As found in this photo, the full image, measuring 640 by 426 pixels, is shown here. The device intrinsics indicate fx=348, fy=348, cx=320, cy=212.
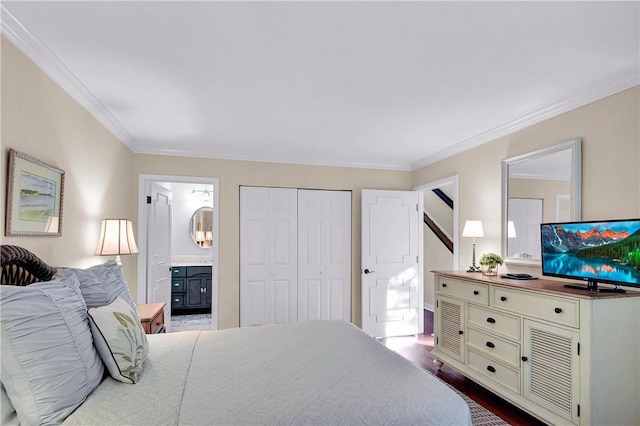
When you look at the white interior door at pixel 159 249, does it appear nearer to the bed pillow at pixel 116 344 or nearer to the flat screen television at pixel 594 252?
the bed pillow at pixel 116 344

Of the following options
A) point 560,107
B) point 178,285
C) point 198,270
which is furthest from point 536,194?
point 178,285

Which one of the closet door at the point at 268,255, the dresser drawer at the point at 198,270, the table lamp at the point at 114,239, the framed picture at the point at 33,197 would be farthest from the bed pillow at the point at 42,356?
the dresser drawer at the point at 198,270

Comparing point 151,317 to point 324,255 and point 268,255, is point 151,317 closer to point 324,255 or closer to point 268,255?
point 268,255

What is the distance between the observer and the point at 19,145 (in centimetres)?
187

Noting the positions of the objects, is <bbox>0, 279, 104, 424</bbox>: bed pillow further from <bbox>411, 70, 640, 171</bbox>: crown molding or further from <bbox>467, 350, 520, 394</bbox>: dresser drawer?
<bbox>411, 70, 640, 171</bbox>: crown molding

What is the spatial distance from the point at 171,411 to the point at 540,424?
8.64 ft

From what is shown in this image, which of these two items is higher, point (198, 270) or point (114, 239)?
point (114, 239)

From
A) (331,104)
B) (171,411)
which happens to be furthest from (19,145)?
(331,104)

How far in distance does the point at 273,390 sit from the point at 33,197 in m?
1.76

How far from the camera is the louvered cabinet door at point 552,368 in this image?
2232 mm

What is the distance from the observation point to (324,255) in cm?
493

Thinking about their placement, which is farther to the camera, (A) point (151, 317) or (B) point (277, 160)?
(B) point (277, 160)

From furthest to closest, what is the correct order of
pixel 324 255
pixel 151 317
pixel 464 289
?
pixel 324 255, pixel 464 289, pixel 151 317

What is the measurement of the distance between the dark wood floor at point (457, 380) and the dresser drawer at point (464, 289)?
0.81 metres
